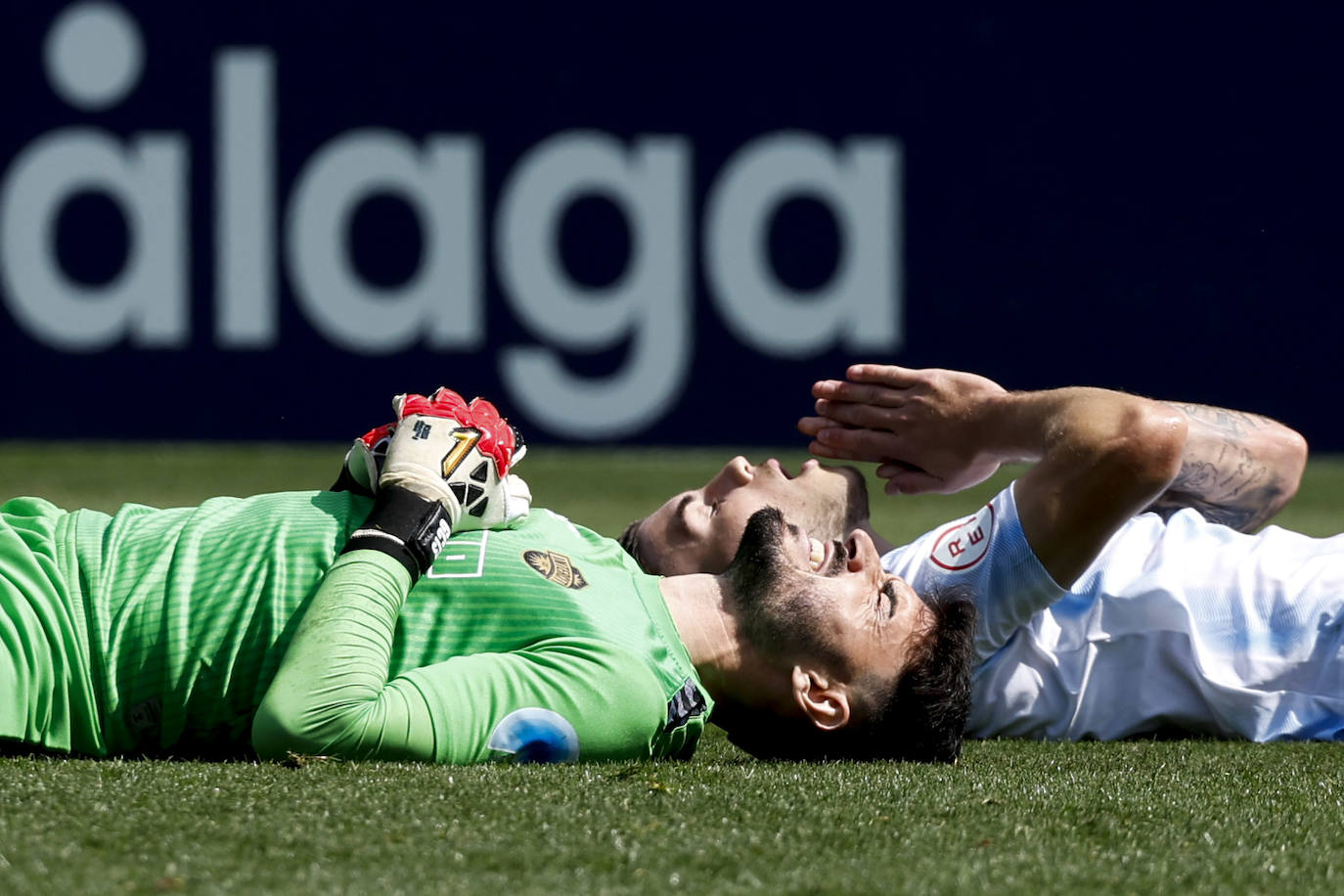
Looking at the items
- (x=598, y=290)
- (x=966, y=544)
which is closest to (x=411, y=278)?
(x=598, y=290)

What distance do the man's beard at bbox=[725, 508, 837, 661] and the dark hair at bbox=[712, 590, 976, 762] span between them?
115mm

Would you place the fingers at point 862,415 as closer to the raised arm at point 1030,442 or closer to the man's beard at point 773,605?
the raised arm at point 1030,442

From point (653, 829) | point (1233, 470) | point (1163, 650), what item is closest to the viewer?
point (653, 829)

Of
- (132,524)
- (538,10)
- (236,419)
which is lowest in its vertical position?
(236,419)

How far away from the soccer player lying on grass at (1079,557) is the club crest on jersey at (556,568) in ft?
1.84

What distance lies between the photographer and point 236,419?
872 cm

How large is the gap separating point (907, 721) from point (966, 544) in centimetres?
53

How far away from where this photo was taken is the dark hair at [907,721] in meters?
2.64

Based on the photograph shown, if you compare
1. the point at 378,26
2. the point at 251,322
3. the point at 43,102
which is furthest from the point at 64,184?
the point at 378,26

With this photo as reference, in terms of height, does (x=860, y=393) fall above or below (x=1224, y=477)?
above

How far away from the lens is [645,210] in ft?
28.4

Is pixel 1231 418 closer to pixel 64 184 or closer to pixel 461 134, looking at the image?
pixel 461 134

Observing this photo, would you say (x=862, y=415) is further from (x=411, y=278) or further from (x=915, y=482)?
(x=411, y=278)

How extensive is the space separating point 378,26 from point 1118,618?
6.67 meters
